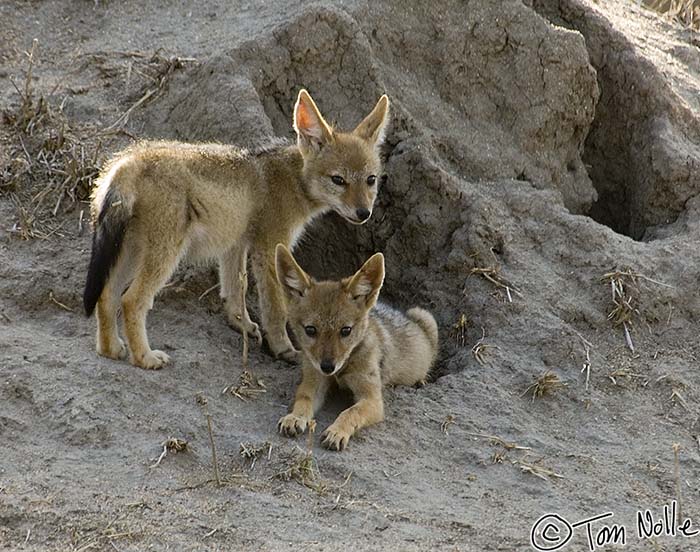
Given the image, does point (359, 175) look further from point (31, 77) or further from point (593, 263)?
point (31, 77)

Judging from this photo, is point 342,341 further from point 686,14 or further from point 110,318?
point 686,14

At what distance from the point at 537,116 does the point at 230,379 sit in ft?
10.6

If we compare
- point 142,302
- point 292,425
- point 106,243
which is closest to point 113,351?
point 142,302

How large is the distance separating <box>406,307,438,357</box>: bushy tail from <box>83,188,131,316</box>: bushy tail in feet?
6.38

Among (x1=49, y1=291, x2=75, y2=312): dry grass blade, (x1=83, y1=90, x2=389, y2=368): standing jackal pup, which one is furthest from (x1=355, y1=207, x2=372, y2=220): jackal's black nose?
(x1=49, y1=291, x2=75, y2=312): dry grass blade

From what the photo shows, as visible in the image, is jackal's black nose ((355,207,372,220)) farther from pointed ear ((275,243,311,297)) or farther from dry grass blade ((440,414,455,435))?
dry grass blade ((440,414,455,435))

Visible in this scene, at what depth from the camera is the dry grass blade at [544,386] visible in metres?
6.22

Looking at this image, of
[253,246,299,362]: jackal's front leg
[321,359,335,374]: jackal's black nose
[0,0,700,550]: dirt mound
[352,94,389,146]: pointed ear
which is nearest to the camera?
[0,0,700,550]: dirt mound

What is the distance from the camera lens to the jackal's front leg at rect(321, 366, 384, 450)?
17.9ft

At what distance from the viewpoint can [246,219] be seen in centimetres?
664

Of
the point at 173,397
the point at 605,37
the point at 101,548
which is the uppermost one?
the point at 605,37

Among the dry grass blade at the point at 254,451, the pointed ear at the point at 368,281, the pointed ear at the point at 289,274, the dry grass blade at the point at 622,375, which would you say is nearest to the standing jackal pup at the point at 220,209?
the pointed ear at the point at 289,274

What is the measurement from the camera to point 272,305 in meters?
6.71

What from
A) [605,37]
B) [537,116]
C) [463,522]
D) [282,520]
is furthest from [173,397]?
[605,37]
